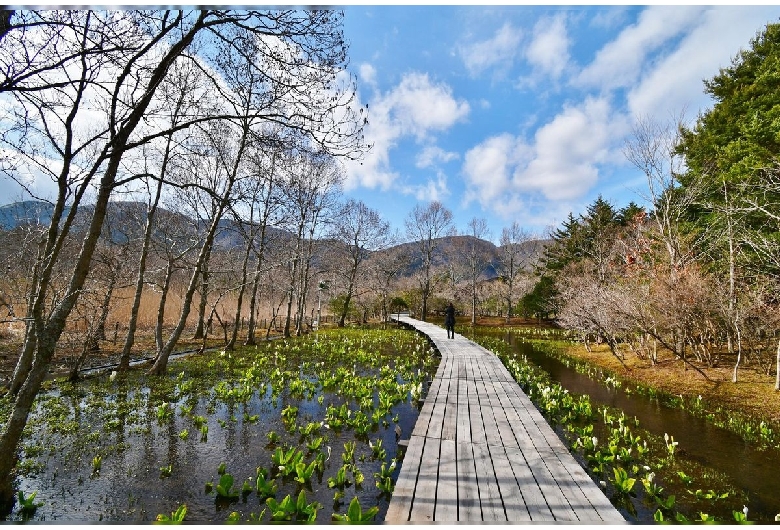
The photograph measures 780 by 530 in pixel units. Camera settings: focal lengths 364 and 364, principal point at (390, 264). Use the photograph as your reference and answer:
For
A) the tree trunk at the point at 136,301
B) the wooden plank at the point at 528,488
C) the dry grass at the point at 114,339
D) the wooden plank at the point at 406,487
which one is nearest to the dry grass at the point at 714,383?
the wooden plank at the point at 528,488

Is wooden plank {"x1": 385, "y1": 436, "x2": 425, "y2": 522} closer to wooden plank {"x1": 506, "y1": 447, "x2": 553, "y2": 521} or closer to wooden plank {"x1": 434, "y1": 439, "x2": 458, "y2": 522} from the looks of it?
wooden plank {"x1": 434, "y1": 439, "x2": 458, "y2": 522}

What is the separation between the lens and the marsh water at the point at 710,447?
506 centimetres

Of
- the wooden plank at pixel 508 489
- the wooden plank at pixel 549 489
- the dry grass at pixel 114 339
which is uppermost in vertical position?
the wooden plank at pixel 549 489

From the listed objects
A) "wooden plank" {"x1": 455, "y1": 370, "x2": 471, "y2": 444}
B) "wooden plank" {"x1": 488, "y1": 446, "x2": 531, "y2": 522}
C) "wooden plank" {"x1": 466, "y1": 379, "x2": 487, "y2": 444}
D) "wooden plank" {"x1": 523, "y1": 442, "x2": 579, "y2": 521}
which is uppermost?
"wooden plank" {"x1": 523, "y1": 442, "x2": 579, "y2": 521}

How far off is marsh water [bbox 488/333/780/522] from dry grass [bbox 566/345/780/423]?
143 cm

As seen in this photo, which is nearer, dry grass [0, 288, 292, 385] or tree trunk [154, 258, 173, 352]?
dry grass [0, 288, 292, 385]

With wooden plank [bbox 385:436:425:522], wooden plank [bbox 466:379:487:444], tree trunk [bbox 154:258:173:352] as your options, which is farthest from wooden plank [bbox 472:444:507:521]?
tree trunk [bbox 154:258:173:352]

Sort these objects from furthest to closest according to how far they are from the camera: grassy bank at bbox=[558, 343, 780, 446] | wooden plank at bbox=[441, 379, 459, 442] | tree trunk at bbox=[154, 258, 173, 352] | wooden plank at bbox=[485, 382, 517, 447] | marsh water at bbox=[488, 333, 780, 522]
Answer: tree trunk at bbox=[154, 258, 173, 352]
grassy bank at bbox=[558, 343, 780, 446]
wooden plank at bbox=[441, 379, 459, 442]
wooden plank at bbox=[485, 382, 517, 447]
marsh water at bbox=[488, 333, 780, 522]

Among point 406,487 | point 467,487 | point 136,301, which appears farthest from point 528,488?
point 136,301

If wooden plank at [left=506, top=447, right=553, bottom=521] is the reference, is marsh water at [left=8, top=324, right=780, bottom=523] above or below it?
below

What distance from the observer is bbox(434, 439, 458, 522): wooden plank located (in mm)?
3537

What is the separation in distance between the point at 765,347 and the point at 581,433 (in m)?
10.0

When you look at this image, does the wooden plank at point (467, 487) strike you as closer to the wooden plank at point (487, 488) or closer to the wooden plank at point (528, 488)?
the wooden plank at point (487, 488)

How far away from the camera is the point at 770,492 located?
16.8 ft
